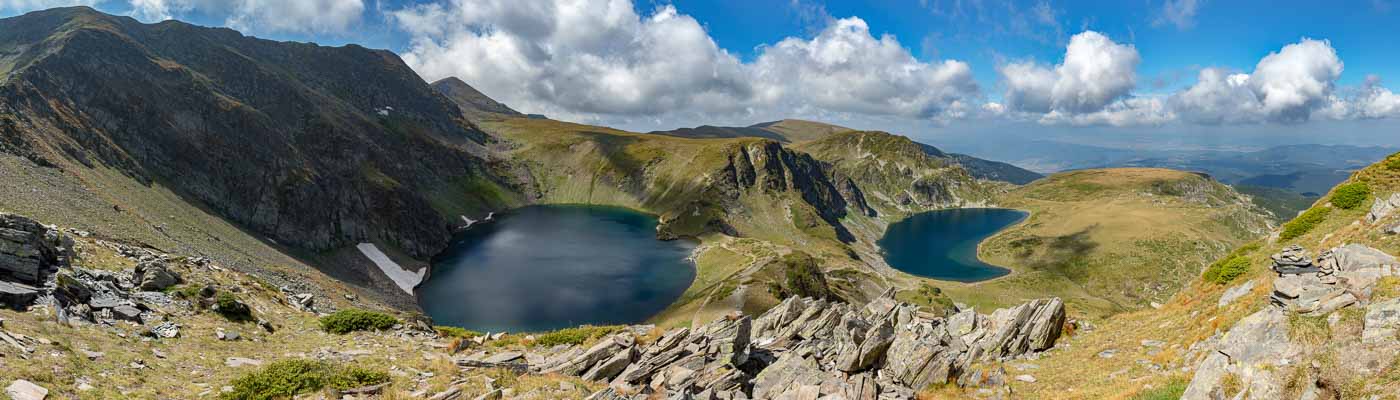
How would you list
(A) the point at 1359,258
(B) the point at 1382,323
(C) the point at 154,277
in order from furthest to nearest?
(C) the point at 154,277, (A) the point at 1359,258, (B) the point at 1382,323

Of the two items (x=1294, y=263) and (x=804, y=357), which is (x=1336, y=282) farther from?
(x=804, y=357)

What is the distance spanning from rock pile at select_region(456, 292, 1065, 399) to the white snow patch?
381 ft

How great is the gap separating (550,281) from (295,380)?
378 feet

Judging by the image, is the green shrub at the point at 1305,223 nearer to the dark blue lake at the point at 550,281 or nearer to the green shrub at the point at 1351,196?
the green shrub at the point at 1351,196

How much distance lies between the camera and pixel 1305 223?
3478 centimetres

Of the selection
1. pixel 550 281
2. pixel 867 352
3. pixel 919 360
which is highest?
pixel 919 360

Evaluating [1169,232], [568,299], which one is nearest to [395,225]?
[568,299]

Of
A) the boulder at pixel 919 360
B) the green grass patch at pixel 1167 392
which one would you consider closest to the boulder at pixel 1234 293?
the green grass patch at pixel 1167 392

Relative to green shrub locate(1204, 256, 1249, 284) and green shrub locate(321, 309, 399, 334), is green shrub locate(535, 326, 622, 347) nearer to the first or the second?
green shrub locate(321, 309, 399, 334)

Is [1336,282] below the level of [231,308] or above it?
above

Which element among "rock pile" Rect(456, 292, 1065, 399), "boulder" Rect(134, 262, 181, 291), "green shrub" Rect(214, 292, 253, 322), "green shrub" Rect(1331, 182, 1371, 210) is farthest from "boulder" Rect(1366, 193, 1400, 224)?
"boulder" Rect(134, 262, 181, 291)

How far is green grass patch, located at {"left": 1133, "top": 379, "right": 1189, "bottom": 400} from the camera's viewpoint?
1605 centimetres

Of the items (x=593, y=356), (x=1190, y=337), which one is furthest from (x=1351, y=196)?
(x=593, y=356)

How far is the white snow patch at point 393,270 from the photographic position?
4995 inches
